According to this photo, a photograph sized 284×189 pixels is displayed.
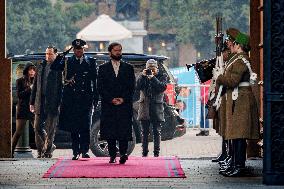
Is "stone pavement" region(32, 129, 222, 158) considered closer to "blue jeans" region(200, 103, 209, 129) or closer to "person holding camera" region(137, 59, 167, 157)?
"blue jeans" region(200, 103, 209, 129)

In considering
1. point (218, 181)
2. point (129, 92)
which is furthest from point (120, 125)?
point (218, 181)

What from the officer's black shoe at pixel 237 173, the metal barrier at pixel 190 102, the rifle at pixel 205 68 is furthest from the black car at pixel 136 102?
the metal barrier at pixel 190 102

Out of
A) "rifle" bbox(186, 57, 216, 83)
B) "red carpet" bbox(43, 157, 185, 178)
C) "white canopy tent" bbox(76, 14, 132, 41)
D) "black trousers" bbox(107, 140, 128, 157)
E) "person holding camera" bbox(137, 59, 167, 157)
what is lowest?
"red carpet" bbox(43, 157, 185, 178)

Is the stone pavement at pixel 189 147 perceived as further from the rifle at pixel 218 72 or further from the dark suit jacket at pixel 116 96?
the rifle at pixel 218 72

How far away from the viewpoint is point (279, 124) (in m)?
15.2

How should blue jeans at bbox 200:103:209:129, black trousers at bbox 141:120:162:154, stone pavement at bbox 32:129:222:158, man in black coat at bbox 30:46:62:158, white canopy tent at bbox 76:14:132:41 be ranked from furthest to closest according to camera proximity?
1. white canopy tent at bbox 76:14:132:41
2. blue jeans at bbox 200:103:209:129
3. stone pavement at bbox 32:129:222:158
4. black trousers at bbox 141:120:162:154
5. man in black coat at bbox 30:46:62:158

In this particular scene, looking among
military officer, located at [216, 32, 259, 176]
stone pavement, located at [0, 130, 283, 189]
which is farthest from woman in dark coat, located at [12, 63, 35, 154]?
military officer, located at [216, 32, 259, 176]

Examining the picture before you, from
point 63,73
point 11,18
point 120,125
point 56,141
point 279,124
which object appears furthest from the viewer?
point 11,18

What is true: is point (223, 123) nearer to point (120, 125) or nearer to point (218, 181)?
point (218, 181)

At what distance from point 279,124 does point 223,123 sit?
1.70 metres

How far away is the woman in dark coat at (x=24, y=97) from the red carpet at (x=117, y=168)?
77.1 inches

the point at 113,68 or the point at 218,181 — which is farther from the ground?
the point at 113,68

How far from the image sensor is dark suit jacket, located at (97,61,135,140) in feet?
61.7

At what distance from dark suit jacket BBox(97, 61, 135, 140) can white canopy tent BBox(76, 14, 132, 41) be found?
29.1 m
